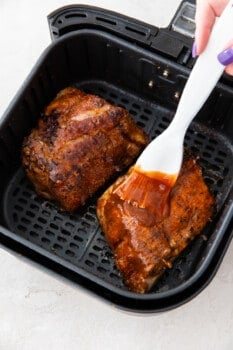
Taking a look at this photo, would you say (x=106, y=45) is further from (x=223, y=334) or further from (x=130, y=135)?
(x=223, y=334)

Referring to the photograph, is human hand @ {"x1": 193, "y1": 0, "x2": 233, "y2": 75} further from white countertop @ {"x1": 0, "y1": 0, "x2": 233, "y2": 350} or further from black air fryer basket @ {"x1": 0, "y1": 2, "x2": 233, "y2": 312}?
white countertop @ {"x1": 0, "y1": 0, "x2": 233, "y2": 350}

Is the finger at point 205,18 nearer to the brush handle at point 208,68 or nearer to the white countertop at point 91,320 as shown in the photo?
the brush handle at point 208,68

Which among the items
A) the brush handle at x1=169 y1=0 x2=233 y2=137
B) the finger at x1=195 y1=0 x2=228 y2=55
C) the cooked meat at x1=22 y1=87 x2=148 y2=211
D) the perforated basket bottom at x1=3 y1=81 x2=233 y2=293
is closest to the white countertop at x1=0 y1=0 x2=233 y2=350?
the perforated basket bottom at x1=3 y1=81 x2=233 y2=293

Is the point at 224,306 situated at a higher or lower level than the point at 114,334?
higher

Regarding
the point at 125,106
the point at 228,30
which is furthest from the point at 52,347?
the point at 228,30

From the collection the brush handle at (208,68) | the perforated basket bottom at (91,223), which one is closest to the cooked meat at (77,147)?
the perforated basket bottom at (91,223)

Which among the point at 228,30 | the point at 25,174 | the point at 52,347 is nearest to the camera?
the point at 228,30
